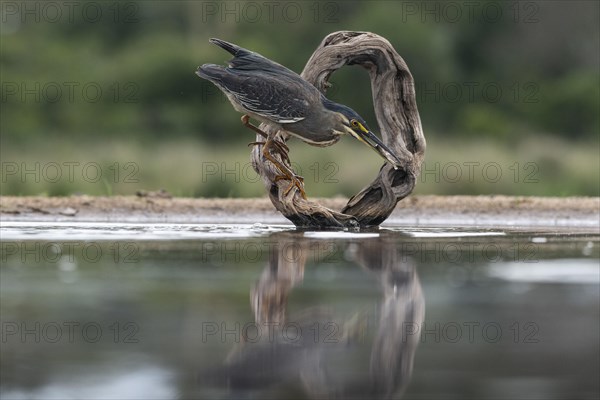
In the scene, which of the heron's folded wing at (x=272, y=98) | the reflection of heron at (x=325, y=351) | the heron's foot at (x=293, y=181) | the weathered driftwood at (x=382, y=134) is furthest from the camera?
the weathered driftwood at (x=382, y=134)

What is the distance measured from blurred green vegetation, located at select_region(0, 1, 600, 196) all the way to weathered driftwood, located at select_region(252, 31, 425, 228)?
7.78m

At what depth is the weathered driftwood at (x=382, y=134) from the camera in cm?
1409

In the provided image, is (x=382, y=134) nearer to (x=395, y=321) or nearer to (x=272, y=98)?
(x=272, y=98)

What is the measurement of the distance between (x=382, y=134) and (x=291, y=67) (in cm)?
2789

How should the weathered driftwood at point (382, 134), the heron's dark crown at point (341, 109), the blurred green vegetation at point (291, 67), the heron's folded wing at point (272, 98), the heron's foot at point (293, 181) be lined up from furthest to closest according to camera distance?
the blurred green vegetation at point (291, 67) < the weathered driftwood at point (382, 134) < the heron's foot at point (293, 181) < the heron's dark crown at point (341, 109) < the heron's folded wing at point (272, 98)

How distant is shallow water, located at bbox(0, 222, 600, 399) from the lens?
18.1 ft

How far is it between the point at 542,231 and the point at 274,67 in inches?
150

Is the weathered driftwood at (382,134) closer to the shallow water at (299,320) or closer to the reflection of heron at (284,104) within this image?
the reflection of heron at (284,104)

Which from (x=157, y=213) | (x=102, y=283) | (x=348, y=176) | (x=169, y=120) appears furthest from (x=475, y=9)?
(x=102, y=283)

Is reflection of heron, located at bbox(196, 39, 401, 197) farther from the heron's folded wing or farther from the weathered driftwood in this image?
the weathered driftwood

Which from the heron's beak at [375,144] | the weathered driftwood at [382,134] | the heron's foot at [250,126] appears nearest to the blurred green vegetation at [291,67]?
the weathered driftwood at [382,134]

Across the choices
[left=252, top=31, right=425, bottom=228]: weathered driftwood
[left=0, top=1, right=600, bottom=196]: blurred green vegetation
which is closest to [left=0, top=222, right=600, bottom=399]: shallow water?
[left=252, top=31, right=425, bottom=228]: weathered driftwood

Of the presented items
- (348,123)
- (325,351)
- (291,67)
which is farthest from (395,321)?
(291,67)

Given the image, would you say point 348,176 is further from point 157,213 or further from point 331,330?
point 331,330
